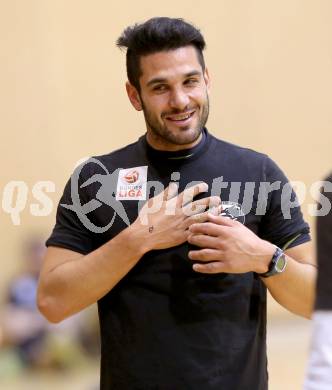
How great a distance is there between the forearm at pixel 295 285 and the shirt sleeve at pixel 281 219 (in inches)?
3.3

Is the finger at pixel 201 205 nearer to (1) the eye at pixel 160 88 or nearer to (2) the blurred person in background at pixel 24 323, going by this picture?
(1) the eye at pixel 160 88

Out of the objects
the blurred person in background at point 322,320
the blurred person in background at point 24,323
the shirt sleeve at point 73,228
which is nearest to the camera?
the blurred person in background at point 322,320

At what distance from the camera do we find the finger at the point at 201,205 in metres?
2.02

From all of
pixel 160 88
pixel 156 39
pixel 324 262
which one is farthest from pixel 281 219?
pixel 324 262

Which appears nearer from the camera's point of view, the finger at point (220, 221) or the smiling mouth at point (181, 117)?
the finger at point (220, 221)

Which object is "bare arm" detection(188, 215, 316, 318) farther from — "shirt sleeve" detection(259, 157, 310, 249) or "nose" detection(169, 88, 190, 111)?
"nose" detection(169, 88, 190, 111)

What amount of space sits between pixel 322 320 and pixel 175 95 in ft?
3.57

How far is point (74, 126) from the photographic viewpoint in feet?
17.2

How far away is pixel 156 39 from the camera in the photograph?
2.18 m

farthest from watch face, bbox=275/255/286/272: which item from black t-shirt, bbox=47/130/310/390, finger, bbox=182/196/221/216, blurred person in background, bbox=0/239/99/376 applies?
blurred person in background, bbox=0/239/99/376

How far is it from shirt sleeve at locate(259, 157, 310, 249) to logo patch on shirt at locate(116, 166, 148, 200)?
35 centimetres

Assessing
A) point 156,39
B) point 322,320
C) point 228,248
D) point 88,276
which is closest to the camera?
point 322,320

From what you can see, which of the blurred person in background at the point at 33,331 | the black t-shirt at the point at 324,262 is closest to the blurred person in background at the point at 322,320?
the black t-shirt at the point at 324,262

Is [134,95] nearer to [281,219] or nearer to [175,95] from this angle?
[175,95]
